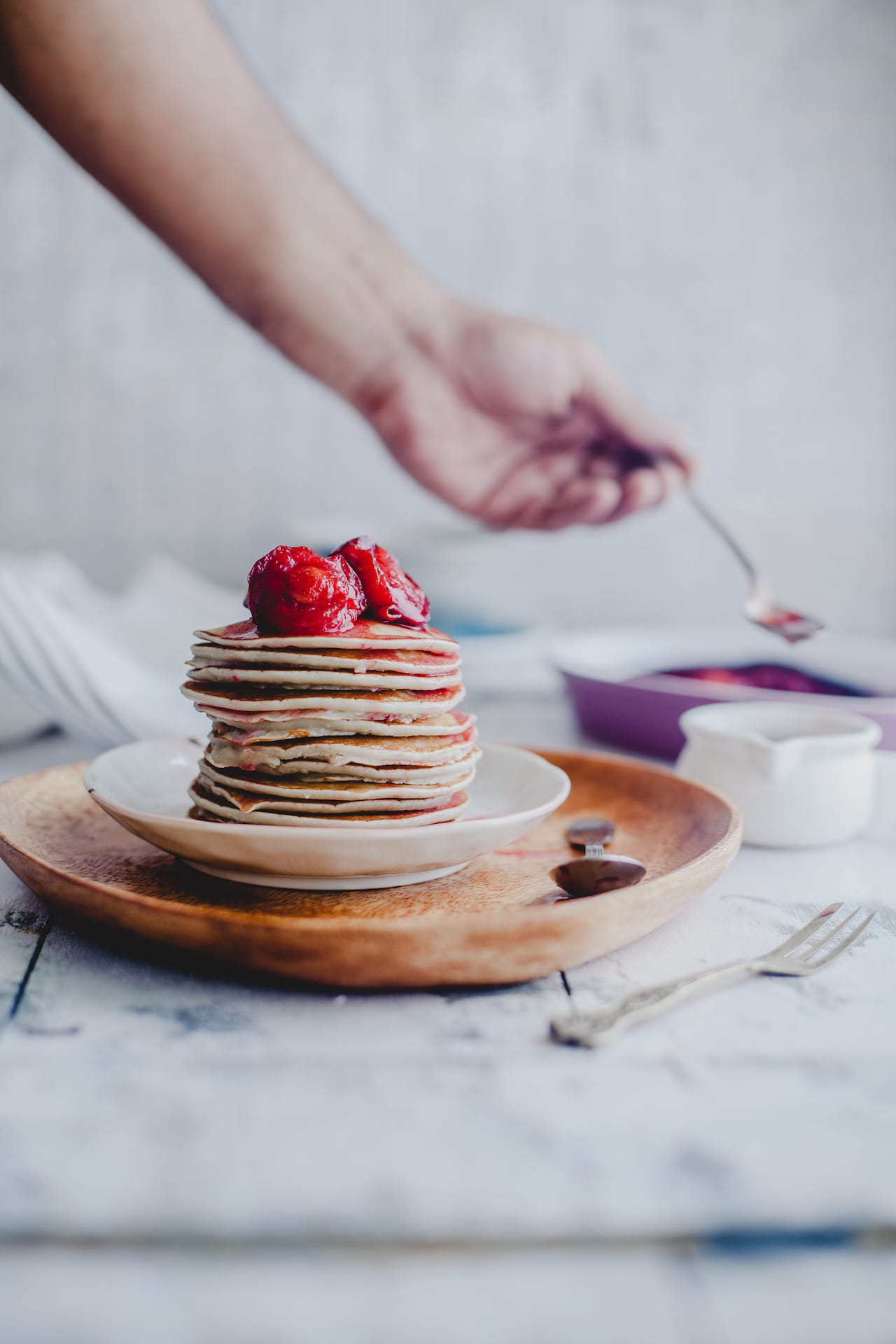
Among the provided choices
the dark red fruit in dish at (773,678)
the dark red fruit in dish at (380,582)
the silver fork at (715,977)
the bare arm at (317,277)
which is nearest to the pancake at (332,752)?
the dark red fruit in dish at (380,582)

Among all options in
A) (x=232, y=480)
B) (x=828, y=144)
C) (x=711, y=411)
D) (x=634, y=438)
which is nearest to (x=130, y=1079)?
(x=634, y=438)

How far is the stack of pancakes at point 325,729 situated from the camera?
771 mm

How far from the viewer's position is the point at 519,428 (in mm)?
1895

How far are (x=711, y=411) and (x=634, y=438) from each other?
1.41 meters

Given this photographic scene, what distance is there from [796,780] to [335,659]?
486mm

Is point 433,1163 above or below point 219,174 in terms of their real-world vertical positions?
below

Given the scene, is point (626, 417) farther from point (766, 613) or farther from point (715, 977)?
point (715, 977)

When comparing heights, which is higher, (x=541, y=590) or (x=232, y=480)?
(x=232, y=480)

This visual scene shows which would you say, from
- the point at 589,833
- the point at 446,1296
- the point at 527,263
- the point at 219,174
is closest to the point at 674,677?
the point at 589,833

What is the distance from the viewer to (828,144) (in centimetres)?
294

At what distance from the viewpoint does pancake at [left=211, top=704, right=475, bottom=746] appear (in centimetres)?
77

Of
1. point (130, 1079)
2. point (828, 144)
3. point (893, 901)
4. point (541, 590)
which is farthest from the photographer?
point (541, 590)

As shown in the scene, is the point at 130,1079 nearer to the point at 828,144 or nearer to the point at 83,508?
the point at 83,508

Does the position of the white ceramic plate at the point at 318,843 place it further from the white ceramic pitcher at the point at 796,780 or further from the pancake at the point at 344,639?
the white ceramic pitcher at the point at 796,780
